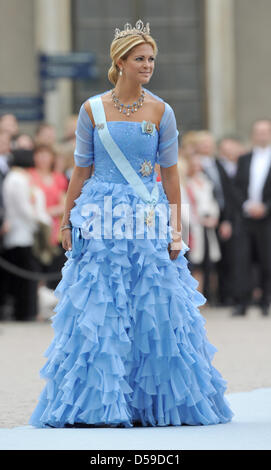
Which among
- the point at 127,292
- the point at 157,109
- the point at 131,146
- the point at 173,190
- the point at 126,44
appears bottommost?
the point at 127,292

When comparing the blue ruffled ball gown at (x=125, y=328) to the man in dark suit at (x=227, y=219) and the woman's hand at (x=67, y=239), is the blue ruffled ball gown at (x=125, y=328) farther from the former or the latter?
the man in dark suit at (x=227, y=219)

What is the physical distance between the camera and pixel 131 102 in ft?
21.5

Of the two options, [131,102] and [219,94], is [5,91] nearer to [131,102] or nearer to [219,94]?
[219,94]

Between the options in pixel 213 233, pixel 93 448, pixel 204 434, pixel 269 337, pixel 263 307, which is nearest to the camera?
pixel 93 448

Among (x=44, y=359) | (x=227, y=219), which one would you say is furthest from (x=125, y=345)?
(x=227, y=219)

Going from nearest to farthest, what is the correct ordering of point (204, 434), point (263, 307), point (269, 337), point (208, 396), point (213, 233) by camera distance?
point (204, 434)
point (208, 396)
point (269, 337)
point (263, 307)
point (213, 233)

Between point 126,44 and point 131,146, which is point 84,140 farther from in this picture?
point 126,44

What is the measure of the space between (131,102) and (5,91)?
50.7 ft

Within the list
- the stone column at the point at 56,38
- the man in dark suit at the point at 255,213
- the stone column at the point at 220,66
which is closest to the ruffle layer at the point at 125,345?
the man in dark suit at the point at 255,213

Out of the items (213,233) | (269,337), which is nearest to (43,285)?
(213,233)

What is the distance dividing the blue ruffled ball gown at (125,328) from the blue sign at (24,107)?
378 inches

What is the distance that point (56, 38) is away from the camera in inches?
874

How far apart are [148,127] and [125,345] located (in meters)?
1.06

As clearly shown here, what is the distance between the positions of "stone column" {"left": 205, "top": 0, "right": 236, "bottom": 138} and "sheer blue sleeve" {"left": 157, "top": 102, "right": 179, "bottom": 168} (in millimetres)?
16138
